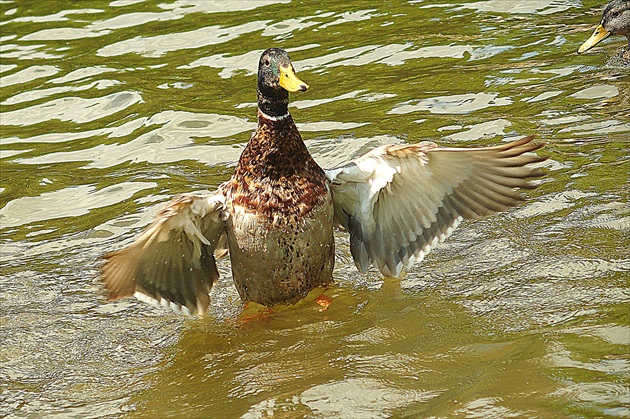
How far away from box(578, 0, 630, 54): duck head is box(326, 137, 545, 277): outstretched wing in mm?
3886

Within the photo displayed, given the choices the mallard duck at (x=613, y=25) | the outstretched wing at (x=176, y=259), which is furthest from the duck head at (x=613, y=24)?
→ the outstretched wing at (x=176, y=259)

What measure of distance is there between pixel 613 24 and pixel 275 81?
15.8 ft

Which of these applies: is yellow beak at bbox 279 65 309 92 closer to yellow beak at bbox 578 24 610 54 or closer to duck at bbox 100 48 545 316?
duck at bbox 100 48 545 316

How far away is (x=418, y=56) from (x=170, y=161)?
2579 mm

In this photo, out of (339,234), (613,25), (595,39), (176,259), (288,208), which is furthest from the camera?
(613,25)

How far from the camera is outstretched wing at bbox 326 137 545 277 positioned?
534 cm

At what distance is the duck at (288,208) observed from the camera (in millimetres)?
Answer: 5402

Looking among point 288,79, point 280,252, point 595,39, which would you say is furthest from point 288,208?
point 595,39

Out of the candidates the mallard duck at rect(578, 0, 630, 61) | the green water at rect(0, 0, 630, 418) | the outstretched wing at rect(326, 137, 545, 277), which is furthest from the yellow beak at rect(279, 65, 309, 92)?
the mallard duck at rect(578, 0, 630, 61)

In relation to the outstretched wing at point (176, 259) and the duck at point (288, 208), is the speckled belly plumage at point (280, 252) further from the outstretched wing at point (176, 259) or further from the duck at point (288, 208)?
the outstretched wing at point (176, 259)

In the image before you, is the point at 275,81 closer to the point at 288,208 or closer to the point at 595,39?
the point at 288,208

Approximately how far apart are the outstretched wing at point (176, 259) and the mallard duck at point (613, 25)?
4.63 meters

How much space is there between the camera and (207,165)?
8.03 metres

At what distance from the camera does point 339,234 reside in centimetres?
681
